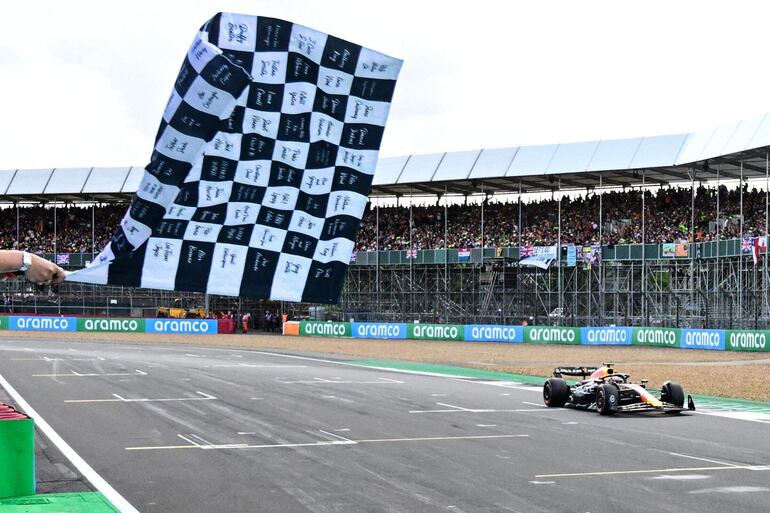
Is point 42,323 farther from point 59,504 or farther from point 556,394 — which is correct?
point 59,504

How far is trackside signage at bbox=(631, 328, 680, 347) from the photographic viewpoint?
42375 millimetres

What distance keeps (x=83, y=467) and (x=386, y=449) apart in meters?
3.92

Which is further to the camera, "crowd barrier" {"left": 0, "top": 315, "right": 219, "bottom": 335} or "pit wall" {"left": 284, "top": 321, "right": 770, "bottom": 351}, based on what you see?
"crowd barrier" {"left": 0, "top": 315, "right": 219, "bottom": 335}

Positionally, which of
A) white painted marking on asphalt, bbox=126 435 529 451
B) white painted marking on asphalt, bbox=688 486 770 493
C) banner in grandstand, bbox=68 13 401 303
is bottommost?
white painted marking on asphalt, bbox=126 435 529 451

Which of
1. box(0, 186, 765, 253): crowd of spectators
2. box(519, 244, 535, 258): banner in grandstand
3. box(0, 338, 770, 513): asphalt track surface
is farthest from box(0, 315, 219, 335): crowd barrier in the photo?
box(0, 338, 770, 513): asphalt track surface

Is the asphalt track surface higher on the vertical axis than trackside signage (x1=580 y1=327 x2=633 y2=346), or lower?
lower

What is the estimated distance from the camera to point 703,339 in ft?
134

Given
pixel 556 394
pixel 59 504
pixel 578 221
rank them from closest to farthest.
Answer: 1. pixel 59 504
2. pixel 556 394
3. pixel 578 221

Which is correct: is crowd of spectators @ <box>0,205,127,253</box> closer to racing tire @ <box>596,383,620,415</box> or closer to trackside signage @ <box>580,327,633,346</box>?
trackside signage @ <box>580,327,633,346</box>

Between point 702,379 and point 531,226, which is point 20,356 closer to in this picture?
point 702,379

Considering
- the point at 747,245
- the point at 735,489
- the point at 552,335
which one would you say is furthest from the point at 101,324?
the point at 735,489

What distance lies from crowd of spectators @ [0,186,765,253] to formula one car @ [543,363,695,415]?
31014 mm

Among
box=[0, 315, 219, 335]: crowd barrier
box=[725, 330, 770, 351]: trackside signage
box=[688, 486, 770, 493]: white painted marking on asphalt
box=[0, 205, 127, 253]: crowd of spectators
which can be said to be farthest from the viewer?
box=[0, 205, 127, 253]: crowd of spectators

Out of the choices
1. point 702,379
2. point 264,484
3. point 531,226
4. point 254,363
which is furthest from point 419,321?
point 264,484
